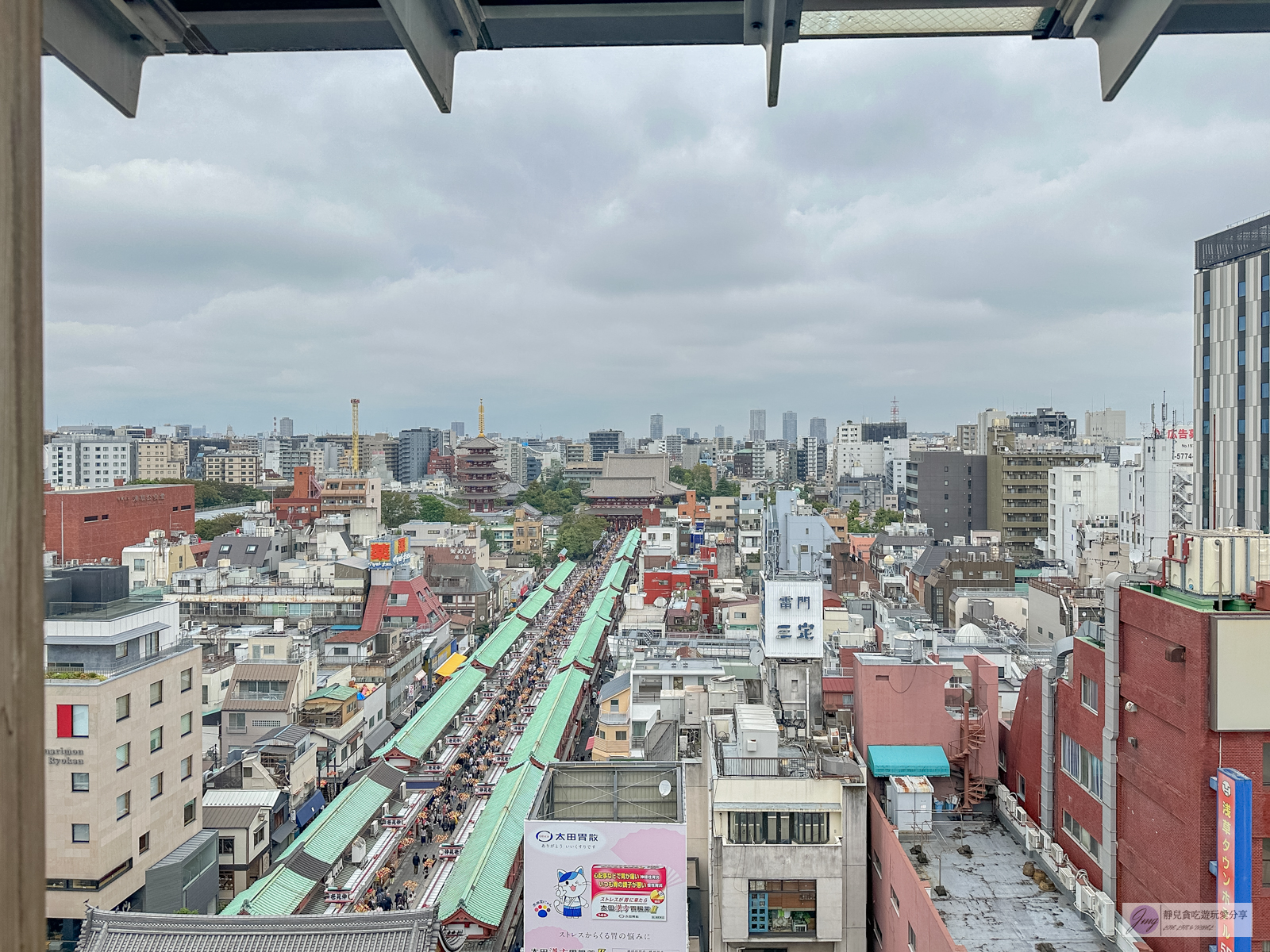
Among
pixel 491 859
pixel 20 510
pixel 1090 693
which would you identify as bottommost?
pixel 491 859

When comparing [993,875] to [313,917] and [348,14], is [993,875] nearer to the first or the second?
[313,917]

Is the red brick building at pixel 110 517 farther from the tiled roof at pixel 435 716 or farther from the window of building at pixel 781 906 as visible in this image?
the window of building at pixel 781 906

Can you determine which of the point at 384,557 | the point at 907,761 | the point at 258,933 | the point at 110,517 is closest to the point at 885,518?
the point at 384,557

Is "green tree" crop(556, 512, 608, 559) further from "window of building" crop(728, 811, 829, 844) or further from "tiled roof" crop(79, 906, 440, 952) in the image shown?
"tiled roof" crop(79, 906, 440, 952)

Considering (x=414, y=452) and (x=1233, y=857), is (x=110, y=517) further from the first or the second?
(x=414, y=452)

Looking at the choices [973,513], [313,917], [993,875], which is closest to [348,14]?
[313,917]

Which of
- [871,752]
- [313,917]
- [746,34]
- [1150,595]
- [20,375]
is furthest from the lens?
[871,752]

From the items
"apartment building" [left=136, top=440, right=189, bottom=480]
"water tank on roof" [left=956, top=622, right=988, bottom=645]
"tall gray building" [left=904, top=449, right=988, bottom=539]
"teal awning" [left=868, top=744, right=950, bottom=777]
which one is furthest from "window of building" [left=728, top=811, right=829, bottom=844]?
"apartment building" [left=136, top=440, right=189, bottom=480]
